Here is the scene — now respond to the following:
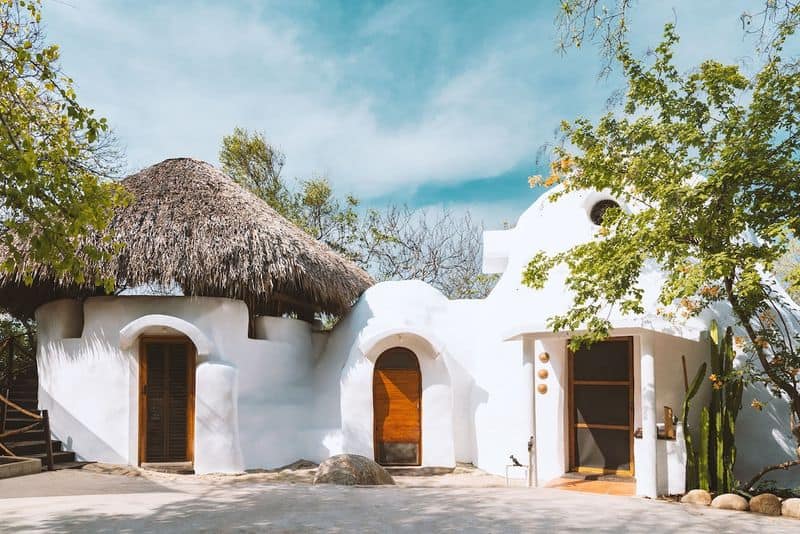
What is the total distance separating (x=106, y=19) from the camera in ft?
22.2

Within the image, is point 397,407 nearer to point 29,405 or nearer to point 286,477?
point 286,477

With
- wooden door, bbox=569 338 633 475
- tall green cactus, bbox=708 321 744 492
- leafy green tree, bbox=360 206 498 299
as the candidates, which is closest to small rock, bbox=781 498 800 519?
tall green cactus, bbox=708 321 744 492

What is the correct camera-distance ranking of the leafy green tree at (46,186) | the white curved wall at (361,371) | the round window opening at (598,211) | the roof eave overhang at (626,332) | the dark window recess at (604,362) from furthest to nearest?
1. the round window opening at (598,211)
2. the white curved wall at (361,371)
3. the dark window recess at (604,362)
4. the roof eave overhang at (626,332)
5. the leafy green tree at (46,186)

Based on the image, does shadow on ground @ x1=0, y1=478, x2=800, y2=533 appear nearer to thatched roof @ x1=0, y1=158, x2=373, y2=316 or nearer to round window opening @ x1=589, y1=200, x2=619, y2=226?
thatched roof @ x1=0, y1=158, x2=373, y2=316

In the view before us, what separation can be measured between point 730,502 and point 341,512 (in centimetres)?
394

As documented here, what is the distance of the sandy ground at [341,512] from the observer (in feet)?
17.5

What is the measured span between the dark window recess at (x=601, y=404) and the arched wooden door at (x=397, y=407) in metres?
2.82

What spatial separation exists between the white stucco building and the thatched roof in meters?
0.40

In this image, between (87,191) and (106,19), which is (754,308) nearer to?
(87,191)

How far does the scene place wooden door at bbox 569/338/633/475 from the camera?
9.20 m

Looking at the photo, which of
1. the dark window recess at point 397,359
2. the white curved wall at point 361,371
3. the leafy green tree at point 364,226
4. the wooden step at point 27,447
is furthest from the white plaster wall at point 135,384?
the leafy green tree at point 364,226

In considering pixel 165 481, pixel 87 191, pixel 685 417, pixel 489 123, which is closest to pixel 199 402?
pixel 165 481

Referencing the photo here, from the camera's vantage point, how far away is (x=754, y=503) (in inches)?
267

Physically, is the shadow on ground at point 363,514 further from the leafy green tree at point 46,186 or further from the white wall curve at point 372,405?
the white wall curve at point 372,405
